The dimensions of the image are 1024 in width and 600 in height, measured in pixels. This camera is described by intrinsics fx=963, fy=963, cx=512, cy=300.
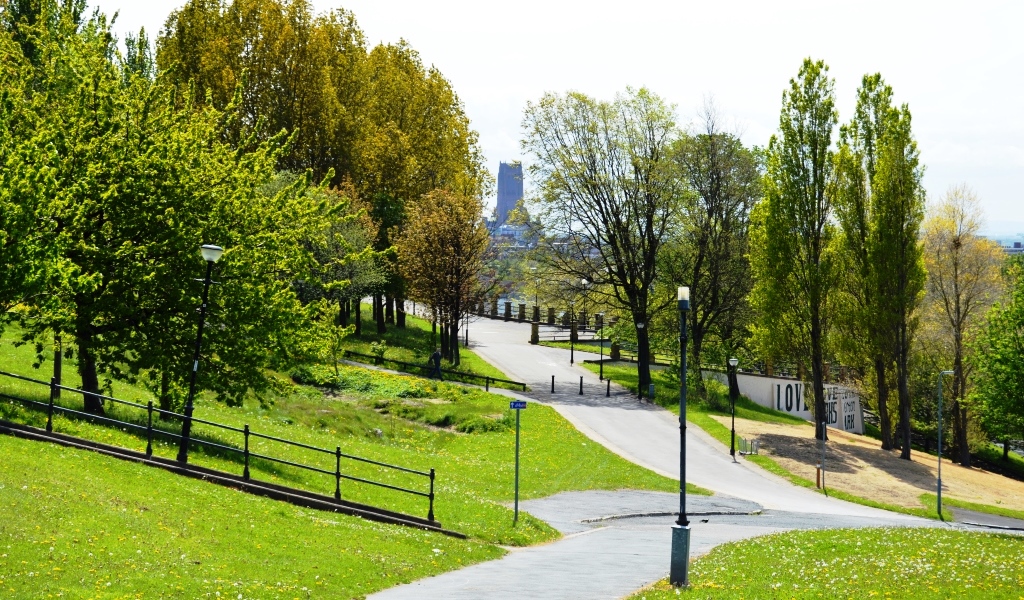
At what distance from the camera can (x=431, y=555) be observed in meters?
19.7

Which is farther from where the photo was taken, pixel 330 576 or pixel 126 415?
pixel 126 415

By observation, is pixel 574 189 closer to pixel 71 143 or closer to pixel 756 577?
pixel 71 143

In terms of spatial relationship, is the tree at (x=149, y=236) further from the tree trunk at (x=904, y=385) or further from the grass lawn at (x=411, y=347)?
the tree trunk at (x=904, y=385)

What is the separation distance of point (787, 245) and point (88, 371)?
33184 mm

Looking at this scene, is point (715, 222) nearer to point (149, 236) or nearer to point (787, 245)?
point (787, 245)

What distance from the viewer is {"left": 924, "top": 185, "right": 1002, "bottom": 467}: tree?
54188mm

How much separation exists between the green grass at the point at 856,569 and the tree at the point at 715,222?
1224 inches

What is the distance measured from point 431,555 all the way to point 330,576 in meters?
3.75

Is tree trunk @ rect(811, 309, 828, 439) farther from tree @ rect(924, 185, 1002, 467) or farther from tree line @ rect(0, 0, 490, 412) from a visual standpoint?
tree line @ rect(0, 0, 490, 412)

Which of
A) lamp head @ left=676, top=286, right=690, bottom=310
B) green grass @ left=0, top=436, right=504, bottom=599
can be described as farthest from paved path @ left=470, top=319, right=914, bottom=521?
green grass @ left=0, top=436, right=504, bottom=599

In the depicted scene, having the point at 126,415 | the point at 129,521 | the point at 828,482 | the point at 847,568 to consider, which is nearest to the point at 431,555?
the point at 129,521

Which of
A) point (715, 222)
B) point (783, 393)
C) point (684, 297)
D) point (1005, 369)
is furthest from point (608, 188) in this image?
point (684, 297)

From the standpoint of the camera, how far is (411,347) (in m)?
58.4

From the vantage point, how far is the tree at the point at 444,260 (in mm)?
53156
